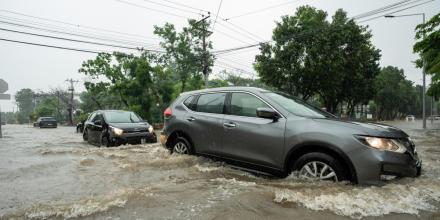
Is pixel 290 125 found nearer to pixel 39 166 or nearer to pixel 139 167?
pixel 139 167

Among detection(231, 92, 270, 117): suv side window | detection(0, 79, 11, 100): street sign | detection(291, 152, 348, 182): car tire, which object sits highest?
detection(0, 79, 11, 100): street sign

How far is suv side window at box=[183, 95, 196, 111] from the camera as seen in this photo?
6799 mm

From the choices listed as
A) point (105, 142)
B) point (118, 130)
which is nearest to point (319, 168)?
point (118, 130)

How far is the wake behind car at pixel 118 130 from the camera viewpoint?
36.4 feet

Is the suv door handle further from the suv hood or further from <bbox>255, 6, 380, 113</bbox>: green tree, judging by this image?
<bbox>255, 6, 380, 113</bbox>: green tree

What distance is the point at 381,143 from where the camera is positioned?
439 centimetres

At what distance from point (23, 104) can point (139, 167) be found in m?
145

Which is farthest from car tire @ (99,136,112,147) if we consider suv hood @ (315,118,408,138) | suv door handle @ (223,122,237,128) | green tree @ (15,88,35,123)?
green tree @ (15,88,35,123)

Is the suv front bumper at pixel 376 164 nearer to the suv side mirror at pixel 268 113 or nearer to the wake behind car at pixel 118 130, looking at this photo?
the suv side mirror at pixel 268 113

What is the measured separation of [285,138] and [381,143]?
1217 millimetres

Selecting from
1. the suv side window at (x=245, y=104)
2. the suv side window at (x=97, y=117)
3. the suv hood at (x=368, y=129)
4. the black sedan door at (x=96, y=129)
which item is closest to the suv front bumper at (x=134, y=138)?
the black sedan door at (x=96, y=129)

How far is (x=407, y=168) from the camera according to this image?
14.6ft

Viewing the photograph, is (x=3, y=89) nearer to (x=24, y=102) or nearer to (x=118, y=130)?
(x=118, y=130)

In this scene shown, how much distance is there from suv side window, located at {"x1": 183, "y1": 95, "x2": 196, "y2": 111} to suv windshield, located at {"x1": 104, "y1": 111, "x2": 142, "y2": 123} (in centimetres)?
570
